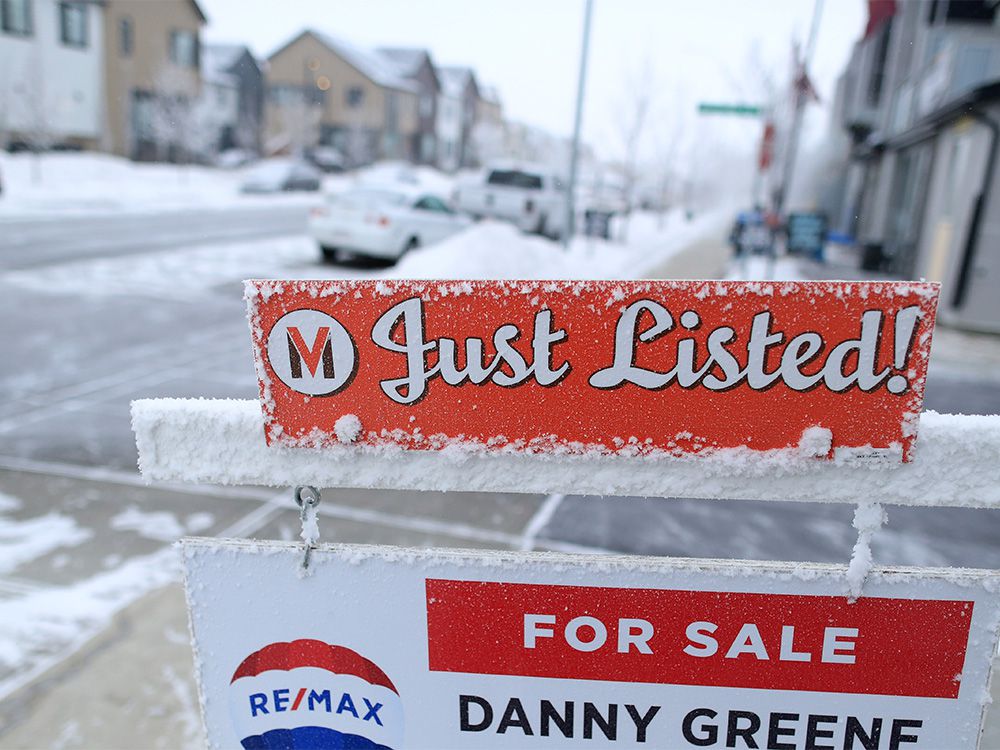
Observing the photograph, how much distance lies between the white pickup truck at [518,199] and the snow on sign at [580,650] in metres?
18.2

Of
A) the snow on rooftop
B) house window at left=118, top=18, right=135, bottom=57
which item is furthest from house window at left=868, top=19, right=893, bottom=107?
the snow on rooftop

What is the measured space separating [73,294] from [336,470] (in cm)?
1226

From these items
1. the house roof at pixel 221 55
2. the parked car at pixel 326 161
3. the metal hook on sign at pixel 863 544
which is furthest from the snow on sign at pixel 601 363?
the house roof at pixel 221 55

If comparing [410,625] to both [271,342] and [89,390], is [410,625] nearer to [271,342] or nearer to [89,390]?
[271,342]

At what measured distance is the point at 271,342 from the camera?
4.61 feet

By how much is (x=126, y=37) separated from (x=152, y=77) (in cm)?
245

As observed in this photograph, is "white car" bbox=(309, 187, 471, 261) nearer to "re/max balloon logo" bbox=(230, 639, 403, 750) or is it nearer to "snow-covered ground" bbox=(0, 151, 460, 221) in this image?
"snow-covered ground" bbox=(0, 151, 460, 221)

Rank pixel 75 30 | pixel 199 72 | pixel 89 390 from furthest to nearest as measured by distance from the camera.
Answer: pixel 199 72 → pixel 75 30 → pixel 89 390

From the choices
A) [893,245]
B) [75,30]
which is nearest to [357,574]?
[893,245]

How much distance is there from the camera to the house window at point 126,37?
4019 centimetres

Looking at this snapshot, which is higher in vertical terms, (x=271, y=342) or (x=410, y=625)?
(x=271, y=342)

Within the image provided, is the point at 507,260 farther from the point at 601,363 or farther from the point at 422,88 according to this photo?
the point at 422,88

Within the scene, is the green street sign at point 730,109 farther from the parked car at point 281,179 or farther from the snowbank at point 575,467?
the parked car at point 281,179

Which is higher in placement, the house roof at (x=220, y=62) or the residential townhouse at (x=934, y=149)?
the house roof at (x=220, y=62)
